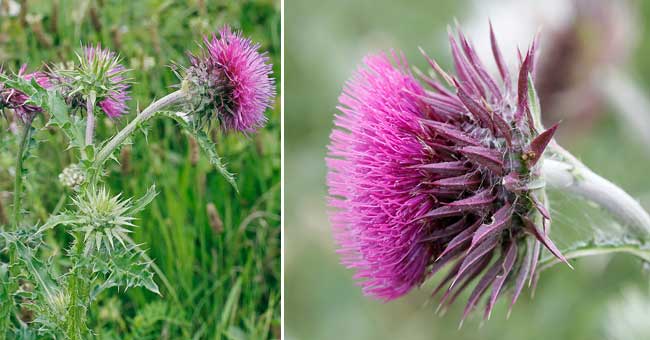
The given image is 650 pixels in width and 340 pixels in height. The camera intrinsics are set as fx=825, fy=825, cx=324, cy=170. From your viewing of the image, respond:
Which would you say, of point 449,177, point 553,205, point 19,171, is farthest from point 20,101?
point 553,205

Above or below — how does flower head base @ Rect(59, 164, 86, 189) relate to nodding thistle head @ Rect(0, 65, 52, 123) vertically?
below

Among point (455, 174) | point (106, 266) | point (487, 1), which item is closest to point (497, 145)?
point (455, 174)

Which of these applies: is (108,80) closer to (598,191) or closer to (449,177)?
(449,177)

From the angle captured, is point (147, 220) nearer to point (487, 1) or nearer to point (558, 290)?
point (558, 290)

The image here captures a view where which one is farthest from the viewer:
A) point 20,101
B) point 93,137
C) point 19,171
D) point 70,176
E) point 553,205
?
point 553,205

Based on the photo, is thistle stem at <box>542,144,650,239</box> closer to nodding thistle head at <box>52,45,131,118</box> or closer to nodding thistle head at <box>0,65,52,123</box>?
nodding thistle head at <box>52,45,131,118</box>

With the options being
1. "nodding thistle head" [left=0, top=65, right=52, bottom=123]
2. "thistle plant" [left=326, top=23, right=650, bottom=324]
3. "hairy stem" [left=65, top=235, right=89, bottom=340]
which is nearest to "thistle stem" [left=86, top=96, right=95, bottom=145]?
"nodding thistle head" [left=0, top=65, right=52, bottom=123]
